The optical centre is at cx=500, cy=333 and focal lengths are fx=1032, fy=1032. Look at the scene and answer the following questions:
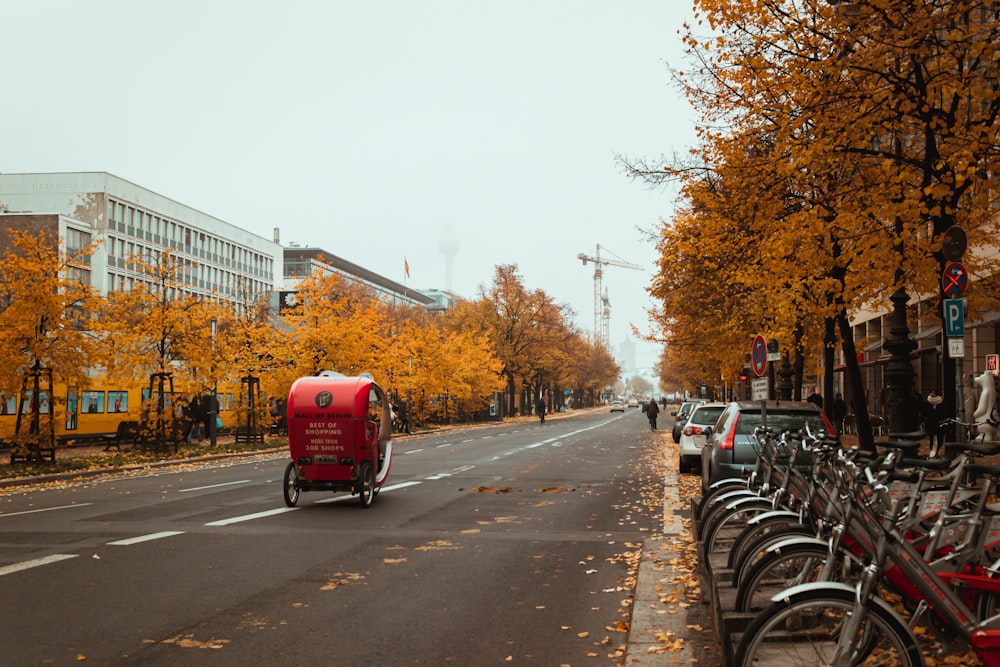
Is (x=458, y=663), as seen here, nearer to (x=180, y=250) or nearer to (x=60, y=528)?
(x=60, y=528)

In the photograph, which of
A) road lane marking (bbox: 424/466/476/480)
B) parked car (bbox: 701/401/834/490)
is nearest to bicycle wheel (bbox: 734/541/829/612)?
parked car (bbox: 701/401/834/490)

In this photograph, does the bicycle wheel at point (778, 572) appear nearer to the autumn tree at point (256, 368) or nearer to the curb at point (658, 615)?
the curb at point (658, 615)

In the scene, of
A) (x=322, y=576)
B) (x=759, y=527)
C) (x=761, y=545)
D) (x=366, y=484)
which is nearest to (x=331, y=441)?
(x=366, y=484)

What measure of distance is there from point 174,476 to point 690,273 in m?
16.7

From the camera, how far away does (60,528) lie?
1249cm

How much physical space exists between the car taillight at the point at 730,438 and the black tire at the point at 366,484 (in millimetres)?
5148

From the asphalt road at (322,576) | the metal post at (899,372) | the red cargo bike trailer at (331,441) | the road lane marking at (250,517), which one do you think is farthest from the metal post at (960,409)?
the road lane marking at (250,517)

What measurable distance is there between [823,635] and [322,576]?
18.5ft

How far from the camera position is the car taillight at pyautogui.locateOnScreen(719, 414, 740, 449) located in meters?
14.4

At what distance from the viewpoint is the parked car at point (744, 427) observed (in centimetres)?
1397

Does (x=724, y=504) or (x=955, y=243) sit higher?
(x=955, y=243)

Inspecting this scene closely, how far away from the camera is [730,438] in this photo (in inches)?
570

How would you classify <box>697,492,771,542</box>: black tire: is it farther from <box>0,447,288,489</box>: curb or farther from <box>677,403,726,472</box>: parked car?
<box>0,447,288,489</box>: curb

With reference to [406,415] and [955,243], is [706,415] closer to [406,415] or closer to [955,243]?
[955,243]
